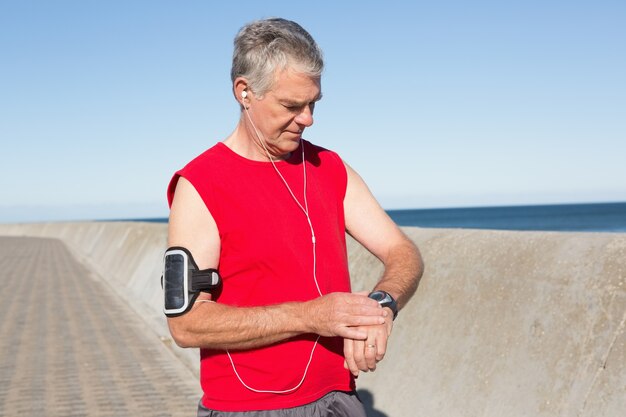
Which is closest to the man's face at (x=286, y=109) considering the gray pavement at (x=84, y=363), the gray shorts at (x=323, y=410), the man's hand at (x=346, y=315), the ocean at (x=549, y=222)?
the man's hand at (x=346, y=315)

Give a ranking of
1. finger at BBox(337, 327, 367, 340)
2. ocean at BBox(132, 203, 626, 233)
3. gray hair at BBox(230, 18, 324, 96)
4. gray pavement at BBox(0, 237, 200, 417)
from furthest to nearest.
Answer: ocean at BBox(132, 203, 626, 233), gray pavement at BBox(0, 237, 200, 417), gray hair at BBox(230, 18, 324, 96), finger at BBox(337, 327, 367, 340)

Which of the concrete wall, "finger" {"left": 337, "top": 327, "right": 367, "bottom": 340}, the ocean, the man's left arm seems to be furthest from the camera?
the ocean

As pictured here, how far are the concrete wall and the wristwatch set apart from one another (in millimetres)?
1641

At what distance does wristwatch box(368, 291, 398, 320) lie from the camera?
8.15 feet

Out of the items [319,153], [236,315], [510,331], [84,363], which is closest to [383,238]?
[319,153]

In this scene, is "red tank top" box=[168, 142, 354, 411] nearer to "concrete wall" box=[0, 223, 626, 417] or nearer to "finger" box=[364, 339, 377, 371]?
"finger" box=[364, 339, 377, 371]

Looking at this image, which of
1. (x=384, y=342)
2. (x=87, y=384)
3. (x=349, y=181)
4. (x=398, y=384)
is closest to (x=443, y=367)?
(x=398, y=384)

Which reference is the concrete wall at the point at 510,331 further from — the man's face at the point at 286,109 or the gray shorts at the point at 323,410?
the man's face at the point at 286,109

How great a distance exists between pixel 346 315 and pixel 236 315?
296mm

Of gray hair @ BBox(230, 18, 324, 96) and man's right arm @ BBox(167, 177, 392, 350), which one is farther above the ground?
gray hair @ BBox(230, 18, 324, 96)

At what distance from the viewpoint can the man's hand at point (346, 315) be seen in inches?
91.4

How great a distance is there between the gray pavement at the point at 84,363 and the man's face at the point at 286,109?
5003mm

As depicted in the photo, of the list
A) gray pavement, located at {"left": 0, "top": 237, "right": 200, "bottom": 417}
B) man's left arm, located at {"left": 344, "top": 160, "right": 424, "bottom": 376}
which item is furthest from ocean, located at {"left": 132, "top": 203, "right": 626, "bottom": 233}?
man's left arm, located at {"left": 344, "top": 160, "right": 424, "bottom": 376}

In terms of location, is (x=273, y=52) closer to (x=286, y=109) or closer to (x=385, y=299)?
(x=286, y=109)
